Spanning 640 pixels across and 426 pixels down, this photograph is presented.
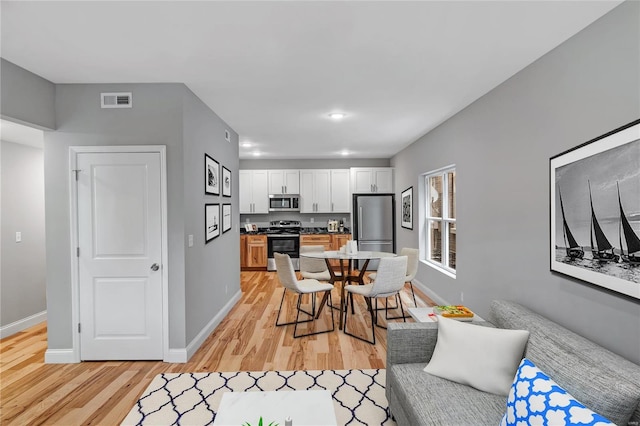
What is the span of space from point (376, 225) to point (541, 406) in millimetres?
6030

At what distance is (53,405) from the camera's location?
99.0 inches

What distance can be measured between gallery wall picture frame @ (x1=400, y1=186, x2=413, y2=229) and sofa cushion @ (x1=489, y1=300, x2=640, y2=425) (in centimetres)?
410

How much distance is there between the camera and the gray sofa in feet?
4.65

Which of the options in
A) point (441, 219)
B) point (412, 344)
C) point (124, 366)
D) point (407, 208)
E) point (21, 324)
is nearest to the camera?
point (412, 344)

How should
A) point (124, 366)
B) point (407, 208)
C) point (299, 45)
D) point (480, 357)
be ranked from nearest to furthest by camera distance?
point (480, 357) < point (299, 45) < point (124, 366) < point (407, 208)

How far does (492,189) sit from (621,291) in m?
1.64

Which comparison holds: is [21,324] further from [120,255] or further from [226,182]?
[226,182]

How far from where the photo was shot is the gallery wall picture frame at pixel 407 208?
20.2 feet

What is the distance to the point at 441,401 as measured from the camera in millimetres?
1757

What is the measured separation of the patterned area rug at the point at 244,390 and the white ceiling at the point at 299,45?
2.54 m

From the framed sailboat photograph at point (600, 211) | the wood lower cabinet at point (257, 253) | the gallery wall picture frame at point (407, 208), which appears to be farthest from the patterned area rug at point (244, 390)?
the wood lower cabinet at point (257, 253)

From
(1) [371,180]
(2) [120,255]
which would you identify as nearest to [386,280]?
(2) [120,255]

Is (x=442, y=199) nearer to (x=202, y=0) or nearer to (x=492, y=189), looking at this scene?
(x=492, y=189)

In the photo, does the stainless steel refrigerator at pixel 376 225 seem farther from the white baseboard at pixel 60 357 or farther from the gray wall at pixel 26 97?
the gray wall at pixel 26 97
